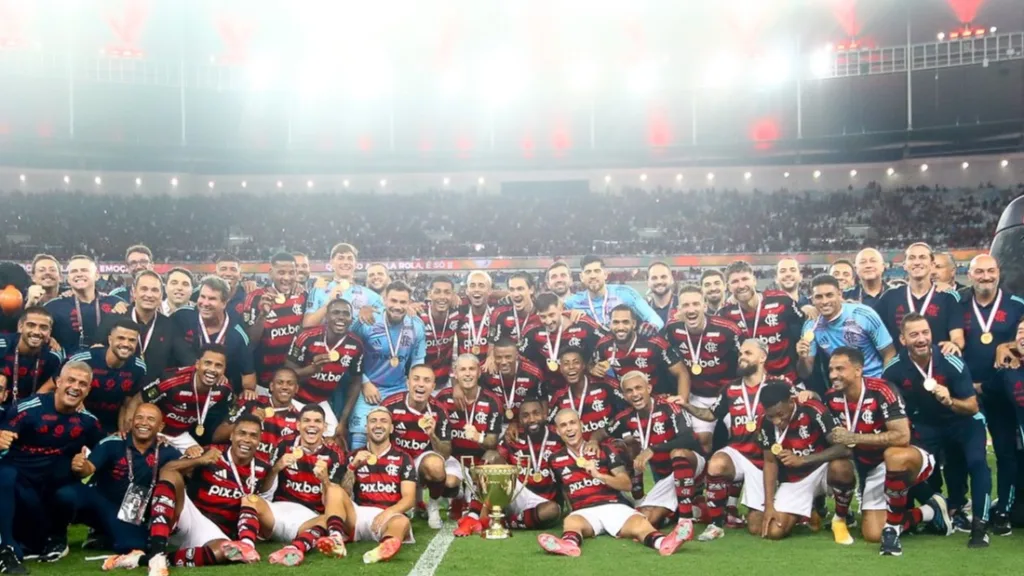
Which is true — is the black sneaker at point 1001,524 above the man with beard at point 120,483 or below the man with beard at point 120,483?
below

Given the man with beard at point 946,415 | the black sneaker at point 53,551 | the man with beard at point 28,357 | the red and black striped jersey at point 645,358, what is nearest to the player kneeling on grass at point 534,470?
the red and black striped jersey at point 645,358

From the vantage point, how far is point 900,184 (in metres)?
35.4

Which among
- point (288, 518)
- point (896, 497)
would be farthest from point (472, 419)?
point (896, 497)

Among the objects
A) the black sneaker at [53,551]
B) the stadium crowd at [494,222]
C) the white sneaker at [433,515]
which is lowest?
the white sneaker at [433,515]

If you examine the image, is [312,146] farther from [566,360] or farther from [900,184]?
[566,360]

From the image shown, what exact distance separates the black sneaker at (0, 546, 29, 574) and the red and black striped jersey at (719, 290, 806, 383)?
16.4 ft

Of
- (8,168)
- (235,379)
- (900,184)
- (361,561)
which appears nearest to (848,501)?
(361,561)

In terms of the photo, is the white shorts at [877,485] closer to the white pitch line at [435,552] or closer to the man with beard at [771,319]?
the man with beard at [771,319]

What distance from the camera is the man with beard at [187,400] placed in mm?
6355

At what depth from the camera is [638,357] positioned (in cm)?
721

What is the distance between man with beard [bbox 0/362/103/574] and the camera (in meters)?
5.61

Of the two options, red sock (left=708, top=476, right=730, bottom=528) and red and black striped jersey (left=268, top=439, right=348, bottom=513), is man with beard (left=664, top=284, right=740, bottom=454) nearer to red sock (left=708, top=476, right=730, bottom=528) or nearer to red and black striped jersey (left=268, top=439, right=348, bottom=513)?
red sock (left=708, top=476, right=730, bottom=528)

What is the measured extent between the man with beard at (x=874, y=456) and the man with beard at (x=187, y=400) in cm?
414

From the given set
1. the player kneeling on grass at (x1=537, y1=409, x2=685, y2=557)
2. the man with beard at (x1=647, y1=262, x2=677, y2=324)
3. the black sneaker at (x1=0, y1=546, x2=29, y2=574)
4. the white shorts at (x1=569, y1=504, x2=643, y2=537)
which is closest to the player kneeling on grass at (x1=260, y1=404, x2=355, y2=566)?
the black sneaker at (x1=0, y1=546, x2=29, y2=574)
